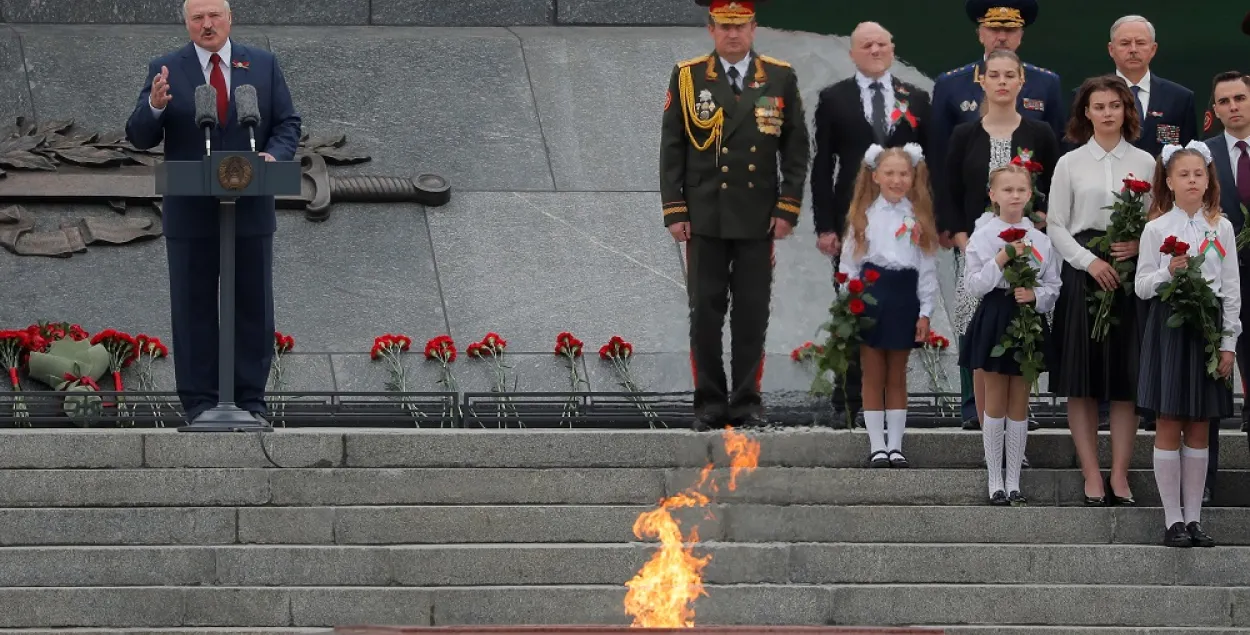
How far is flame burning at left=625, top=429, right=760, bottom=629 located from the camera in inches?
367

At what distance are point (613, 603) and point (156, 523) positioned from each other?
1.92 meters

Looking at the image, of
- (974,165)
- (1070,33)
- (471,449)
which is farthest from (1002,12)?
(1070,33)

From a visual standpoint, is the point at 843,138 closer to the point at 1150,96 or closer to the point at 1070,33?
the point at 1150,96

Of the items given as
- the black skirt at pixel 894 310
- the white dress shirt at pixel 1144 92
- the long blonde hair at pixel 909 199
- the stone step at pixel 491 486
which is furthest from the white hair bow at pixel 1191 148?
the stone step at pixel 491 486

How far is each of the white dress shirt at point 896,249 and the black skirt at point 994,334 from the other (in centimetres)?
24

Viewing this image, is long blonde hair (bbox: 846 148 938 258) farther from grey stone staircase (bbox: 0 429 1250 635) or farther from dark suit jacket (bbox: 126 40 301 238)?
dark suit jacket (bbox: 126 40 301 238)

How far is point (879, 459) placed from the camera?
33.6ft

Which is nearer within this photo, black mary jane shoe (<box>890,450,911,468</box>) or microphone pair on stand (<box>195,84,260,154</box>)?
black mary jane shoe (<box>890,450,911,468</box>)

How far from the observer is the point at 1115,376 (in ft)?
33.5

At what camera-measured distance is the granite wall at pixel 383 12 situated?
16250mm

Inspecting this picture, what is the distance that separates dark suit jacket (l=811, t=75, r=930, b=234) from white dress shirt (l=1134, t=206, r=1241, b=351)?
4.93ft

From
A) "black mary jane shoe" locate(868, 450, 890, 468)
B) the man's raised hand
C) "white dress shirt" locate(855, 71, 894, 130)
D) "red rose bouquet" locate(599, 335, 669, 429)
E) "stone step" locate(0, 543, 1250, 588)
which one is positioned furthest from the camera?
"red rose bouquet" locate(599, 335, 669, 429)

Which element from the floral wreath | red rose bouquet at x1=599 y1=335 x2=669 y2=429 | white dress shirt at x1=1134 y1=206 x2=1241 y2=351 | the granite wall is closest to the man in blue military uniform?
the floral wreath

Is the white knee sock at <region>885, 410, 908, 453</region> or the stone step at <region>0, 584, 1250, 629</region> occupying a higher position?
the white knee sock at <region>885, 410, 908, 453</region>
